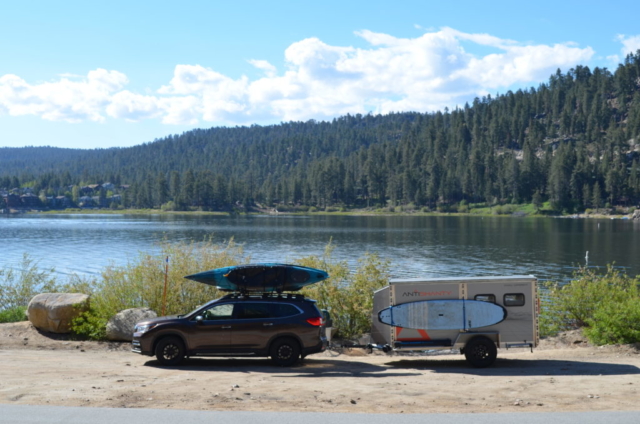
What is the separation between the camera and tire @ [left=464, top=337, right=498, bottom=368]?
50.8 feet

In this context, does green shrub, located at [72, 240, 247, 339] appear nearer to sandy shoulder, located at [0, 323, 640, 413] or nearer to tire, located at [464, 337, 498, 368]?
sandy shoulder, located at [0, 323, 640, 413]

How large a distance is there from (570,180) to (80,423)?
180 meters

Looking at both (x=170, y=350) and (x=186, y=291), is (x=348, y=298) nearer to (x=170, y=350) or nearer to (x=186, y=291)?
(x=186, y=291)

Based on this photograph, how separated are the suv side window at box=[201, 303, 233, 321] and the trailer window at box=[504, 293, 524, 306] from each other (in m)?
7.13

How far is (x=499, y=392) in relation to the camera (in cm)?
1188

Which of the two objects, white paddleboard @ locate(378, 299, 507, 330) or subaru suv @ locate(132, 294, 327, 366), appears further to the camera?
white paddleboard @ locate(378, 299, 507, 330)

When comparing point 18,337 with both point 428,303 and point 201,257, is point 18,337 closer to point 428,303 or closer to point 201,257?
point 201,257

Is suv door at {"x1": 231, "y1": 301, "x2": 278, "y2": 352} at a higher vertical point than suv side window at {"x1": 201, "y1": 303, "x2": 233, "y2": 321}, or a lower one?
lower

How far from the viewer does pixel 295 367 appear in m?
15.3

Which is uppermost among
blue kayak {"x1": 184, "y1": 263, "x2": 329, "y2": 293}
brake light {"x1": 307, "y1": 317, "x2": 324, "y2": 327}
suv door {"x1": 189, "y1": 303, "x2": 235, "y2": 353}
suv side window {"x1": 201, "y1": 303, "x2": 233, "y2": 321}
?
blue kayak {"x1": 184, "y1": 263, "x2": 329, "y2": 293}

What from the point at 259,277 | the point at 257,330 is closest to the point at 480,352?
the point at 257,330

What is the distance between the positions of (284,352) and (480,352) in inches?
199

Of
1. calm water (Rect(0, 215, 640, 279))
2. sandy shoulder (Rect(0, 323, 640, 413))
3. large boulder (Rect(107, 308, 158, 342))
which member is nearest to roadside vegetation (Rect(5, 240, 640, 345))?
large boulder (Rect(107, 308, 158, 342))

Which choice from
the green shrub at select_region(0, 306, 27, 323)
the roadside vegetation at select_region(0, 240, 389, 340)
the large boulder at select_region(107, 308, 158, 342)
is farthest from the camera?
the green shrub at select_region(0, 306, 27, 323)
